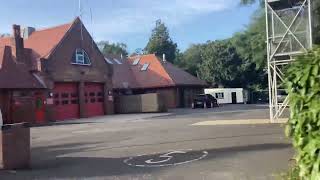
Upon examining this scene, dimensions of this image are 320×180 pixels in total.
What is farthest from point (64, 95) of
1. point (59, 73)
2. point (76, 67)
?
point (76, 67)

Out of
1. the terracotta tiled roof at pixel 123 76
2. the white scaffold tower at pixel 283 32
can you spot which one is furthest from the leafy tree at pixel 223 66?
the white scaffold tower at pixel 283 32

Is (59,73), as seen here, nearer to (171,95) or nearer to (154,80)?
(154,80)

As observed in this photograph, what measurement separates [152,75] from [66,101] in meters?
17.6

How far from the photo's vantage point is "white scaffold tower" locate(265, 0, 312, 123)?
2247 centimetres

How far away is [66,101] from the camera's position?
43.0m

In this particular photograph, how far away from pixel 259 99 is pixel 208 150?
65588 millimetres

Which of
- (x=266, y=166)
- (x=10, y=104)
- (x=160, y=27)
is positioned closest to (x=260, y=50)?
(x=10, y=104)

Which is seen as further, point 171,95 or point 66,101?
point 171,95

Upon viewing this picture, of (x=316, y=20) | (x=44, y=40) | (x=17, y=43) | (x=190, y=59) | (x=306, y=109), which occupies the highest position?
(x=190, y=59)

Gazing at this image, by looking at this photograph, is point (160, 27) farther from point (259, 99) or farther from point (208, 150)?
point (208, 150)

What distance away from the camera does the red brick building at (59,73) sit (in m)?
37.7

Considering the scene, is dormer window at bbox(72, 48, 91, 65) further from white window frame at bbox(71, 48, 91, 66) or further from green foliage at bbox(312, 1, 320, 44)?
green foliage at bbox(312, 1, 320, 44)

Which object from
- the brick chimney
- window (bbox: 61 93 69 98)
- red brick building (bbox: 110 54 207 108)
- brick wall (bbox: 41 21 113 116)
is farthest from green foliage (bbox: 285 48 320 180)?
red brick building (bbox: 110 54 207 108)

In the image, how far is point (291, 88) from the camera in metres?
5.16
